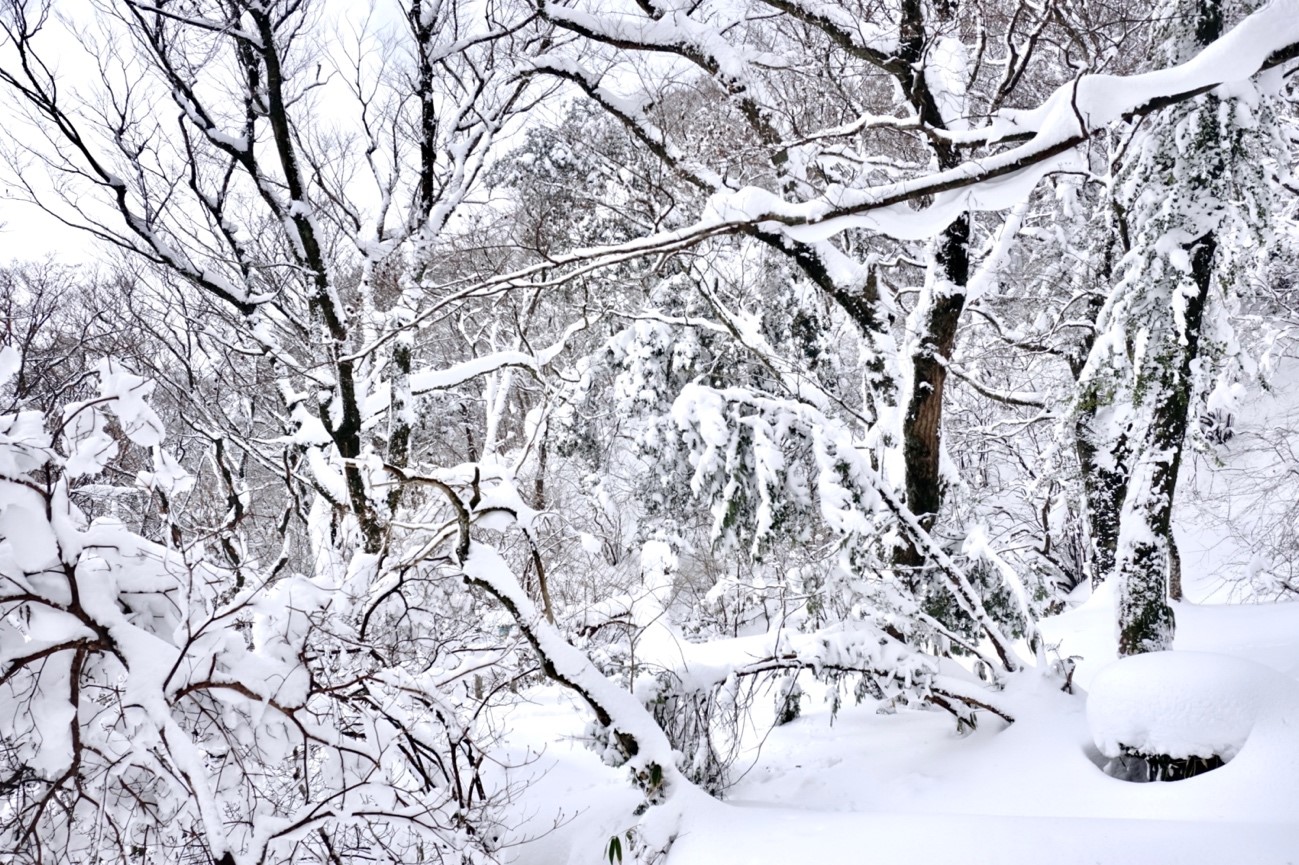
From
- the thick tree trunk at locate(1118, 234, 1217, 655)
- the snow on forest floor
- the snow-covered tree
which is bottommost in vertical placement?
the snow on forest floor

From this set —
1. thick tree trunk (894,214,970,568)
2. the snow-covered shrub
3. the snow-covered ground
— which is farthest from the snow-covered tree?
the snow-covered shrub

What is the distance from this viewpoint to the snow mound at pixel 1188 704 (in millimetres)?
3680

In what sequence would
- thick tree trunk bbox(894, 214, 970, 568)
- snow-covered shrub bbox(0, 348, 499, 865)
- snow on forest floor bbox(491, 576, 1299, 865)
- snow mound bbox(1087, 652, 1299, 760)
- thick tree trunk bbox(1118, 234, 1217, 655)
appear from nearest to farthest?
1. snow-covered shrub bbox(0, 348, 499, 865)
2. snow on forest floor bbox(491, 576, 1299, 865)
3. snow mound bbox(1087, 652, 1299, 760)
4. thick tree trunk bbox(1118, 234, 1217, 655)
5. thick tree trunk bbox(894, 214, 970, 568)

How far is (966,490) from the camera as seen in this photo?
6223mm

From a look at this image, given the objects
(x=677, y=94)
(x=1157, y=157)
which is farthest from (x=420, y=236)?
(x=1157, y=157)

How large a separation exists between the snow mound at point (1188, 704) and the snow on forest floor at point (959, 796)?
15 centimetres

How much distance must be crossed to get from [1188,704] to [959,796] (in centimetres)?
134

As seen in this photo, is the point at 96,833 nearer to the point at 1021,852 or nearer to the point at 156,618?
the point at 156,618

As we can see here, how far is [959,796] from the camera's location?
4.30m

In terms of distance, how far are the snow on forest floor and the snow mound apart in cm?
15

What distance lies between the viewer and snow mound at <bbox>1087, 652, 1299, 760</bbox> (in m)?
3.68

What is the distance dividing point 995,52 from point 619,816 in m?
9.05

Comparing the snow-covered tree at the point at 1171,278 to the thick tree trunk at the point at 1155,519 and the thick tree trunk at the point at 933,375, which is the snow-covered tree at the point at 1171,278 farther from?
the thick tree trunk at the point at 933,375

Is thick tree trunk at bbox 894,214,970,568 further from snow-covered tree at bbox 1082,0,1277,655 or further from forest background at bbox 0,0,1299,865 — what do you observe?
snow-covered tree at bbox 1082,0,1277,655
